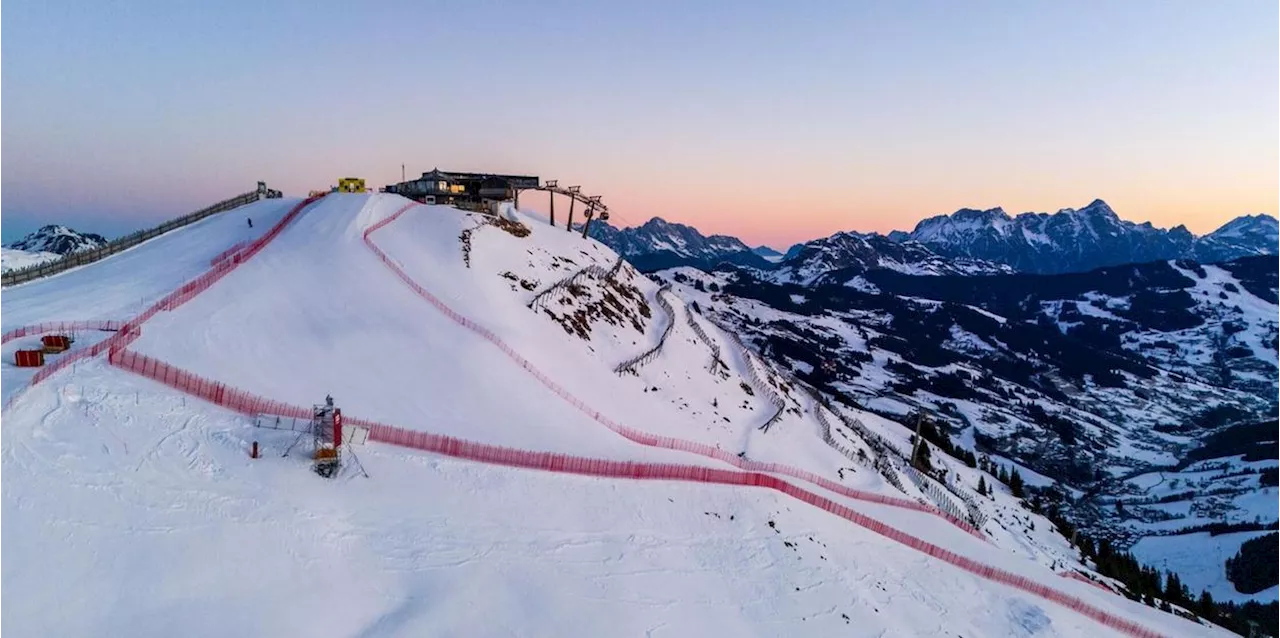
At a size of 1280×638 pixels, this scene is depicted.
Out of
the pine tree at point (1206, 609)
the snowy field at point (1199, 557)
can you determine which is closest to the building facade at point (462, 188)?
the pine tree at point (1206, 609)

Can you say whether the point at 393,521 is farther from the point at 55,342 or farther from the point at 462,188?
the point at 462,188

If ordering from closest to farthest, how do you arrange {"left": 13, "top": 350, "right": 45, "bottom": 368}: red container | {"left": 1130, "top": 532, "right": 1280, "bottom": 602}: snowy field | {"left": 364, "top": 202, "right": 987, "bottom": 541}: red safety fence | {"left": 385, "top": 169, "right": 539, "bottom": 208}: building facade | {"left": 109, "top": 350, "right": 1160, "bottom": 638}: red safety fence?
{"left": 13, "top": 350, "right": 45, "bottom": 368}: red container → {"left": 109, "top": 350, "right": 1160, "bottom": 638}: red safety fence → {"left": 364, "top": 202, "right": 987, "bottom": 541}: red safety fence → {"left": 385, "top": 169, "right": 539, "bottom": 208}: building facade → {"left": 1130, "top": 532, "right": 1280, "bottom": 602}: snowy field

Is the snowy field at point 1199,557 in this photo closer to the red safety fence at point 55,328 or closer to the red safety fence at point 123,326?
the red safety fence at point 123,326

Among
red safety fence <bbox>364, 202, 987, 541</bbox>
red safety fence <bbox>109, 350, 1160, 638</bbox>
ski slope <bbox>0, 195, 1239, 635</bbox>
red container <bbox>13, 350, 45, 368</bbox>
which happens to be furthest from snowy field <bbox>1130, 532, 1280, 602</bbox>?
red container <bbox>13, 350, 45, 368</bbox>

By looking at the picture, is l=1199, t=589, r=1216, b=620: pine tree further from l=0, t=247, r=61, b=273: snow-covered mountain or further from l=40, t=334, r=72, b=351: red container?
l=0, t=247, r=61, b=273: snow-covered mountain

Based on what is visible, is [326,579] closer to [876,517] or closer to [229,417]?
[229,417]

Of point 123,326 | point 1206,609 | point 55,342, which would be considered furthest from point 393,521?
point 1206,609
